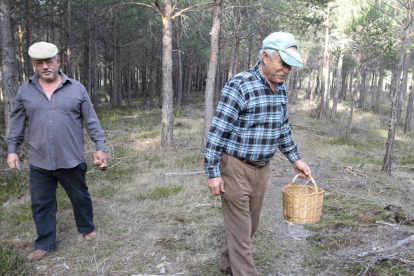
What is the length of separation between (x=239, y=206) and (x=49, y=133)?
1.94 m

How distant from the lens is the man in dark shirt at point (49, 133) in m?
3.06

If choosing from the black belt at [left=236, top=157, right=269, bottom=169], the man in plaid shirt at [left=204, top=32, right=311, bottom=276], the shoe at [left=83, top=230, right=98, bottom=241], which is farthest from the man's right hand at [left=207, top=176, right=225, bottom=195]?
the shoe at [left=83, top=230, right=98, bottom=241]

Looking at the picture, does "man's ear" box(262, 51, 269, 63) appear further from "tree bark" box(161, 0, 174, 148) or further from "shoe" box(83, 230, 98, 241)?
"tree bark" box(161, 0, 174, 148)

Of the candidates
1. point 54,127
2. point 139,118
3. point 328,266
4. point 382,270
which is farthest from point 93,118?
point 139,118

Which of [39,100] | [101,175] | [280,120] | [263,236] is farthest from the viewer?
[101,175]

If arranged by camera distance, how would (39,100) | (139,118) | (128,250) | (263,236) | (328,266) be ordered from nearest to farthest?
(39,100) < (328,266) < (128,250) < (263,236) < (139,118)

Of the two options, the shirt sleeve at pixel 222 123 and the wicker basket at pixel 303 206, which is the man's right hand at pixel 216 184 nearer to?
the shirt sleeve at pixel 222 123

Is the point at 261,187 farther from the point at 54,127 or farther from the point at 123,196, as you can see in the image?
the point at 123,196

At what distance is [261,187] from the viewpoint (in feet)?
8.89

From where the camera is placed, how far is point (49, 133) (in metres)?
3.08

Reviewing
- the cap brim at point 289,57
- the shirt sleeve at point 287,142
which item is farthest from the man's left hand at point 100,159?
the cap brim at point 289,57

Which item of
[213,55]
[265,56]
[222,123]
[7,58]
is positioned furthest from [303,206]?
[7,58]

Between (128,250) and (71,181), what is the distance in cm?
98

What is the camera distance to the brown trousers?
8.24ft
